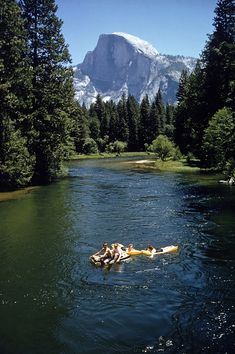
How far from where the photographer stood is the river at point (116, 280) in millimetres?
15625

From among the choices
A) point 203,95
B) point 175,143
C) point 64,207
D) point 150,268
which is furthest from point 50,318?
point 175,143

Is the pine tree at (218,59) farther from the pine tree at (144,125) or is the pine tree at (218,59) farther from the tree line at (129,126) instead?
the pine tree at (144,125)

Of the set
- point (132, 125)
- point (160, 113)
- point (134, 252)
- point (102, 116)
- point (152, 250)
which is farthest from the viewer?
point (102, 116)

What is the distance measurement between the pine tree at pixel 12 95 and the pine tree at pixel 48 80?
336 cm

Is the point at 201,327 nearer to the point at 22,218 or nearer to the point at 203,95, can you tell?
the point at 22,218

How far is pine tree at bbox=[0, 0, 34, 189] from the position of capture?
48250mm

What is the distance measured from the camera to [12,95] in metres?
49.1

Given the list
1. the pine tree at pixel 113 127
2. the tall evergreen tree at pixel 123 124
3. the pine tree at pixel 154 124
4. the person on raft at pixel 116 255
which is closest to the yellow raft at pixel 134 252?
the person on raft at pixel 116 255

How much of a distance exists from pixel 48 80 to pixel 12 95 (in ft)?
29.4

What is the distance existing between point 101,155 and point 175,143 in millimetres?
37685

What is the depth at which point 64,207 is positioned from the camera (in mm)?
40250

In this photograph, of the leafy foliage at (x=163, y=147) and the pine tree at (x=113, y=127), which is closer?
the leafy foliage at (x=163, y=147)

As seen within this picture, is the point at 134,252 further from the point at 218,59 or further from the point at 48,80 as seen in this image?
the point at 218,59

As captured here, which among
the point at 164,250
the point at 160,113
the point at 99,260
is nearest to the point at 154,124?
the point at 160,113
